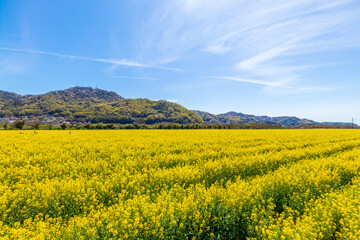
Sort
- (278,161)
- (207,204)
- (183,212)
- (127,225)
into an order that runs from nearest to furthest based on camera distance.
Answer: (127,225) < (183,212) < (207,204) < (278,161)

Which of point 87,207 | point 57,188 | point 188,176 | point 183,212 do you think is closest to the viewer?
point 183,212

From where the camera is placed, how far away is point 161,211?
15.4ft

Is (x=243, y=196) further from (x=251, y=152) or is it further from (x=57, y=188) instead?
(x=251, y=152)

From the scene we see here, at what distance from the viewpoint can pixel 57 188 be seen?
6375mm

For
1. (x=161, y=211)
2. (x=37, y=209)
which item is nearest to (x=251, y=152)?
(x=161, y=211)

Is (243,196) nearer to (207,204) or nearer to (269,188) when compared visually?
(207,204)

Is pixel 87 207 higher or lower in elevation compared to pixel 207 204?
lower

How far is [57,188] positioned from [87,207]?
58.0 inches

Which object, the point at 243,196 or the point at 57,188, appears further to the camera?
the point at 57,188

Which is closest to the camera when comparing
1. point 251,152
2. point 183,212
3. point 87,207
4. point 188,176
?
point 183,212

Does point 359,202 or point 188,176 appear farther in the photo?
point 188,176

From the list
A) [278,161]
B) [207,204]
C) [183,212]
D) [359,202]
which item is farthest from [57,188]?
[278,161]

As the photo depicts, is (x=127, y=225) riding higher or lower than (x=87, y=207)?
higher

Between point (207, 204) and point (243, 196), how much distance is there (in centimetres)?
121
